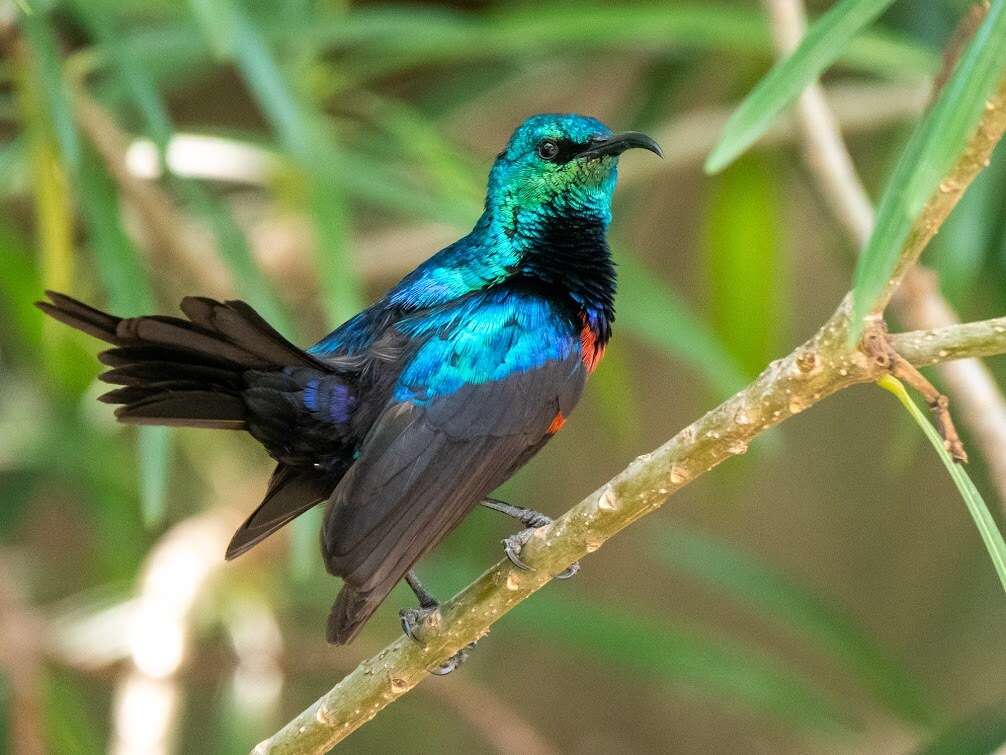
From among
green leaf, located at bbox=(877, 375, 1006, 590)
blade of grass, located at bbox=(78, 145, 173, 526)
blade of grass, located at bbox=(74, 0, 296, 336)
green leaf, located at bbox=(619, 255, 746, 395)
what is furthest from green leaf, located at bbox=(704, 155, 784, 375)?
green leaf, located at bbox=(877, 375, 1006, 590)

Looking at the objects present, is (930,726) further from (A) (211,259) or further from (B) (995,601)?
(A) (211,259)

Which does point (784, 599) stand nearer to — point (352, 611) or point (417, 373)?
point (417, 373)

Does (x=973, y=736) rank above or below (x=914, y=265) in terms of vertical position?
below

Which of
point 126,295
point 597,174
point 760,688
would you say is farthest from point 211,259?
point 760,688

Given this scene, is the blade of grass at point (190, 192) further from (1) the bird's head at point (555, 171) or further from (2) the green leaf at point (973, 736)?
(2) the green leaf at point (973, 736)

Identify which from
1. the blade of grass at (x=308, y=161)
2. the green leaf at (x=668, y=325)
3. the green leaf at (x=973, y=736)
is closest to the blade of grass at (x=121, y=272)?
the blade of grass at (x=308, y=161)

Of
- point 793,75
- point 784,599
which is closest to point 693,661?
point 784,599
